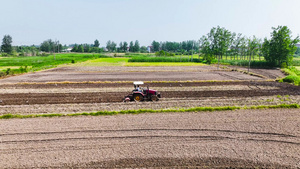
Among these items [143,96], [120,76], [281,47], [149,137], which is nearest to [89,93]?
[143,96]

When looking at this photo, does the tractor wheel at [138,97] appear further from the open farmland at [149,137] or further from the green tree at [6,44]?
the green tree at [6,44]

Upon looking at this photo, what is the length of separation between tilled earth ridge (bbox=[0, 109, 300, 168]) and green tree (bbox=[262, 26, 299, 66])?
43.9 m

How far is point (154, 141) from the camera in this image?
9523mm

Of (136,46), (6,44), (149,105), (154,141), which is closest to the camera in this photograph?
(154,141)

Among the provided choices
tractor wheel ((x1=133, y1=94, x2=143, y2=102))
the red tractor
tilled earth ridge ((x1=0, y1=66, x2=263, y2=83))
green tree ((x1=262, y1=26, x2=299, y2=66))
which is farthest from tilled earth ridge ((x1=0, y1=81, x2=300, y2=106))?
green tree ((x1=262, y1=26, x2=299, y2=66))

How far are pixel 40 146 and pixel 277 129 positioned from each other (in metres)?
12.0

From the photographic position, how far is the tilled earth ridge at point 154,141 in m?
7.94

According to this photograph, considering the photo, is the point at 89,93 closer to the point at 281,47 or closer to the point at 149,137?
the point at 149,137

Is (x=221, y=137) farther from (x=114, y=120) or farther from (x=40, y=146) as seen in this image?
(x=40, y=146)

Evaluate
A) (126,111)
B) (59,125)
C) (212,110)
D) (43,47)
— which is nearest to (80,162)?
(59,125)

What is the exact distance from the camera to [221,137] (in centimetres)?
997

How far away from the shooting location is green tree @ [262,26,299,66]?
4891 centimetres

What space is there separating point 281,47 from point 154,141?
5213 centimetres

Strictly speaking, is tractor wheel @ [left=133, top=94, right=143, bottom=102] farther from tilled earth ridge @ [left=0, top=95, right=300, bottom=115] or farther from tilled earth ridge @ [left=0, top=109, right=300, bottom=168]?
tilled earth ridge @ [left=0, top=109, right=300, bottom=168]
